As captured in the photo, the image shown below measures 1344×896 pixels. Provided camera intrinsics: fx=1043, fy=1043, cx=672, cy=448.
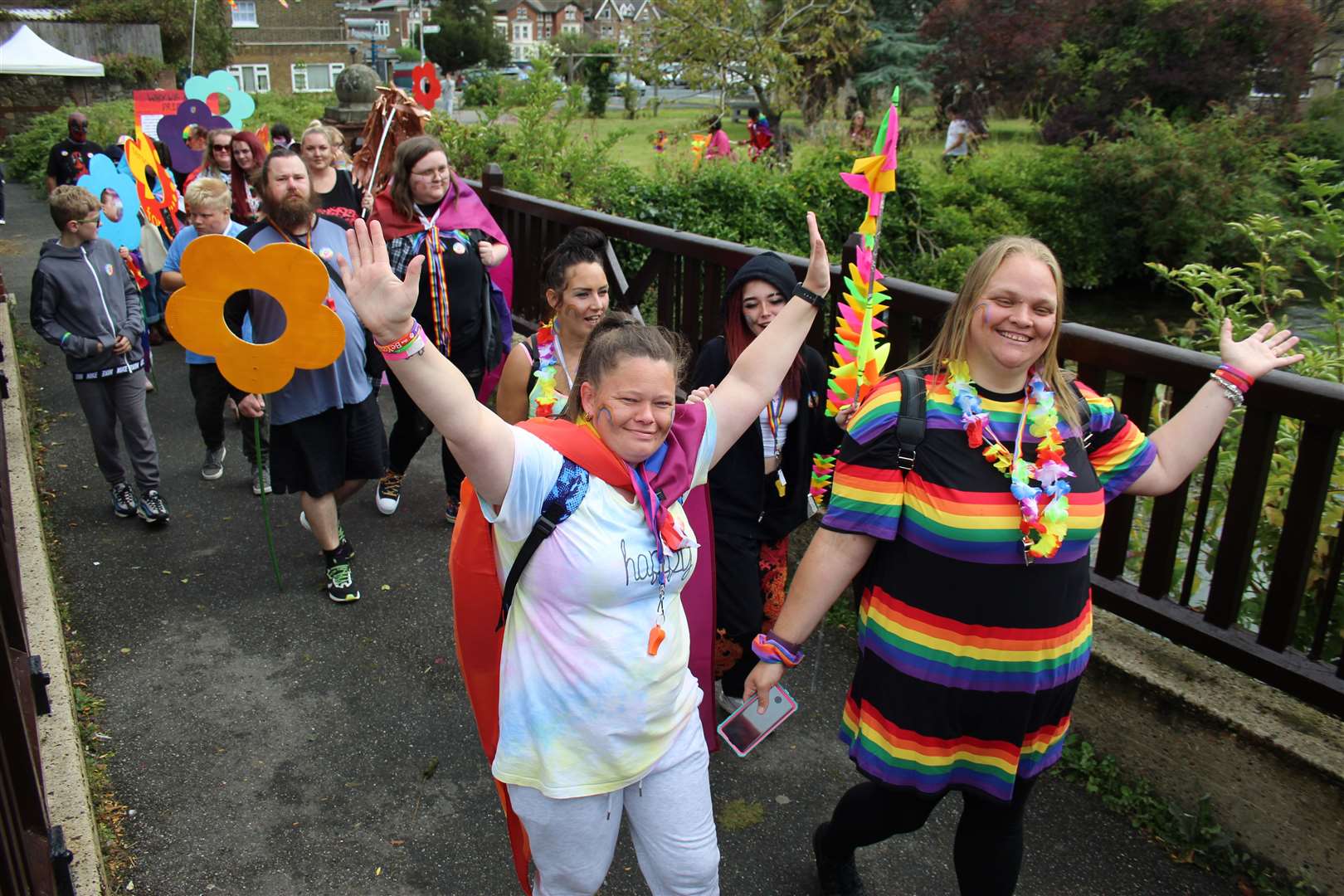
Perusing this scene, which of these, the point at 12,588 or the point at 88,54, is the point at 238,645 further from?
the point at 88,54

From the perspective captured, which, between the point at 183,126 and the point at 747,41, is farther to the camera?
the point at 747,41

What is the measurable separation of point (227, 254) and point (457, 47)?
71286 millimetres

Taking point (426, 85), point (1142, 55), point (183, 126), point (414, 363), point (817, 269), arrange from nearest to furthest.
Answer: point (414, 363) → point (817, 269) → point (183, 126) → point (426, 85) → point (1142, 55)

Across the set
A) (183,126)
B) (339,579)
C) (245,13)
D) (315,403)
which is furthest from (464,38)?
(339,579)

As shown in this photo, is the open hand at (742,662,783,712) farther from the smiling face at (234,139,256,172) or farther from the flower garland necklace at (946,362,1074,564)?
the smiling face at (234,139,256,172)

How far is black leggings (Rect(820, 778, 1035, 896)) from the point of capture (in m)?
2.54

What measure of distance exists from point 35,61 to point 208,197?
21.6 m

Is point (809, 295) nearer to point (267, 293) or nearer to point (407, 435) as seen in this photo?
point (267, 293)

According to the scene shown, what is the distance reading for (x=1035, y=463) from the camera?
235 cm

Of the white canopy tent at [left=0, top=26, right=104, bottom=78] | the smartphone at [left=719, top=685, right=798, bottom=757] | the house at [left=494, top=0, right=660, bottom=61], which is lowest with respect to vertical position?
the smartphone at [left=719, top=685, right=798, bottom=757]

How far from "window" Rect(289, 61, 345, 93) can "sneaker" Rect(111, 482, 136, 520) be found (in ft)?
194

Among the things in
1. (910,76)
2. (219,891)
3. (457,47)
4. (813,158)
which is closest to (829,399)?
(219,891)

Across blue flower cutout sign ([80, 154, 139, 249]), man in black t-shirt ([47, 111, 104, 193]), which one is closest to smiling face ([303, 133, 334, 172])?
blue flower cutout sign ([80, 154, 139, 249])

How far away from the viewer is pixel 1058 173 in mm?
16219
